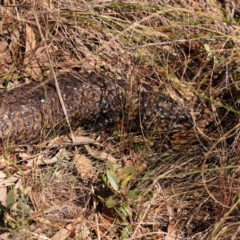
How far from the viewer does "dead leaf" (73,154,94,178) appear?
278cm

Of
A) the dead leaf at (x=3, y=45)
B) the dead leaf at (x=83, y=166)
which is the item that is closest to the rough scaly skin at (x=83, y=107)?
the dead leaf at (x=83, y=166)

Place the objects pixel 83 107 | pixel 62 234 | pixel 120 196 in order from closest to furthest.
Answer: pixel 62 234 → pixel 120 196 → pixel 83 107

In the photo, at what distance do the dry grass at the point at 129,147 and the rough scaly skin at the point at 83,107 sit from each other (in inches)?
3.4

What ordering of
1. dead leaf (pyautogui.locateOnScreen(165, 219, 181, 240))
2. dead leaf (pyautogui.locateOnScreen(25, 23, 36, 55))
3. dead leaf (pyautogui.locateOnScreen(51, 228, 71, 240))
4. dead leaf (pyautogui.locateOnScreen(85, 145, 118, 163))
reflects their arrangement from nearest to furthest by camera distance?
dead leaf (pyautogui.locateOnScreen(51, 228, 71, 240))
dead leaf (pyautogui.locateOnScreen(165, 219, 181, 240))
dead leaf (pyautogui.locateOnScreen(85, 145, 118, 163))
dead leaf (pyautogui.locateOnScreen(25, 23, 36, 55))

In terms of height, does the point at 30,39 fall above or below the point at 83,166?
above

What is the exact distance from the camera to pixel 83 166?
282cm

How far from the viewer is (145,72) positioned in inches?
128

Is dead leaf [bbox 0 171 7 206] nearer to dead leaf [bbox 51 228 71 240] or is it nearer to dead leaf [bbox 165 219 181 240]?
dead leaf [bbox 51 228 71 240]

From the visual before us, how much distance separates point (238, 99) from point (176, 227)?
94 cm

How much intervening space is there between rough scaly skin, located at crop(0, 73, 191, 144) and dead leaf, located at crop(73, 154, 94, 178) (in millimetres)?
245

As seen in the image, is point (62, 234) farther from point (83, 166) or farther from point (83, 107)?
point (83, 107)

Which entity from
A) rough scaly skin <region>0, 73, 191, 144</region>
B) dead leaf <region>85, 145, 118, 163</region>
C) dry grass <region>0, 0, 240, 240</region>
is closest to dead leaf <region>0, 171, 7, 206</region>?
dry grass <region>0, 0, 240, 240</region>

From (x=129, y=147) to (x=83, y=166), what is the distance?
33 cm

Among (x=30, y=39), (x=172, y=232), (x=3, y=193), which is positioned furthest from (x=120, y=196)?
(x=30, y=39)
